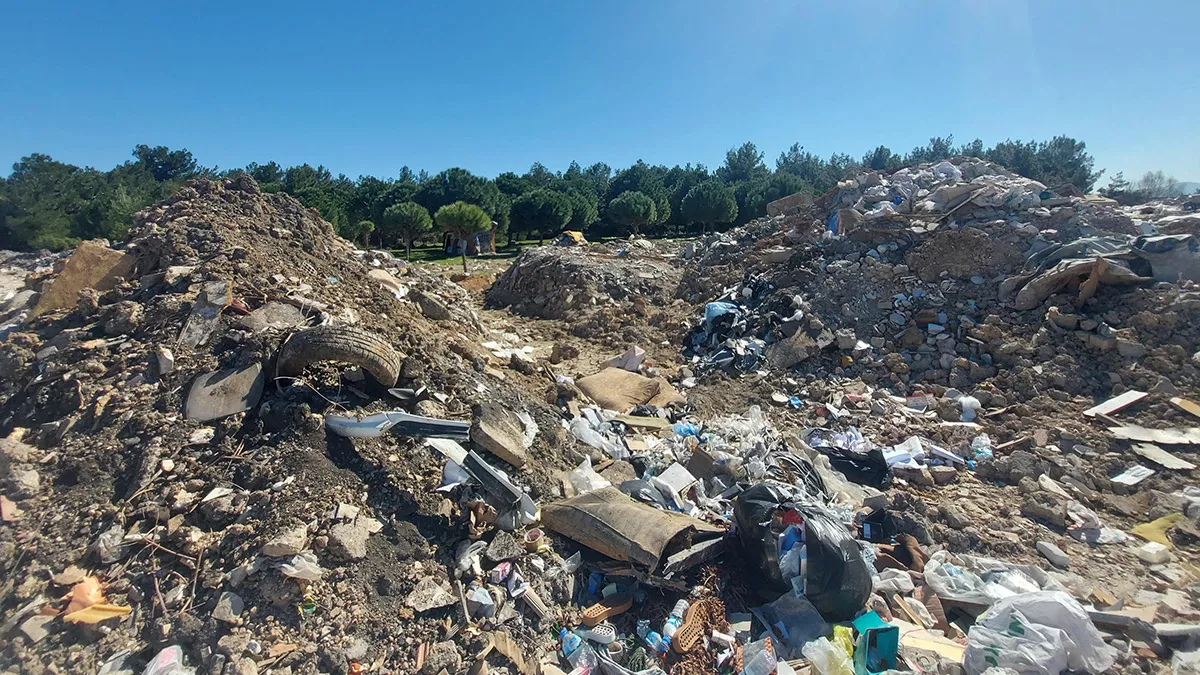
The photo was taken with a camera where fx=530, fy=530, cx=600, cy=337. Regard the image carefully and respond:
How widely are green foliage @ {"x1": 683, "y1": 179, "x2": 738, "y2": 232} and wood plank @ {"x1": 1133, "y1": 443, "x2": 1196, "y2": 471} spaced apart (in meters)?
26.1

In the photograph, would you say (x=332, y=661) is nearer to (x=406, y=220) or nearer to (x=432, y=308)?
(x=432, y=308)

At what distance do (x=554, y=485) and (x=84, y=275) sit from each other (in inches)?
195

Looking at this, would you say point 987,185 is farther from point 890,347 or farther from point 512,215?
point 512,215

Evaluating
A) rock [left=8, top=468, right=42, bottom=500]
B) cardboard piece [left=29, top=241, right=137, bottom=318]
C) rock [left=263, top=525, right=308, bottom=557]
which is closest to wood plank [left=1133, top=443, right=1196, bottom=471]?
rock [left=263, top=525, right=308, bottom=557]

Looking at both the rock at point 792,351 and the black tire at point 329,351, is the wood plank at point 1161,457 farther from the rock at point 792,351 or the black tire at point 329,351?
the black tire at point 329,351

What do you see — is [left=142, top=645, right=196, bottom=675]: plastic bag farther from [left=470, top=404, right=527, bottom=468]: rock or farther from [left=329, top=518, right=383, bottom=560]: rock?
[left=470, top=404, right=527, bottom=468]: rock

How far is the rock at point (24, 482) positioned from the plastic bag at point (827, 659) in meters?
4.33

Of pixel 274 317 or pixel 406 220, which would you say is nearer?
pixel 274 317

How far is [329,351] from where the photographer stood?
11.5 feet

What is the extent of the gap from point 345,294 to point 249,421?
9.03ft

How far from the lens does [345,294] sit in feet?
19.2

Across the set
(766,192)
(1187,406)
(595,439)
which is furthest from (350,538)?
(766,192)

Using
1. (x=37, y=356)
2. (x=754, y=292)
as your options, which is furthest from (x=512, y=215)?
(x=37, y=356)

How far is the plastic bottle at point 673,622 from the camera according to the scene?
111 inches
